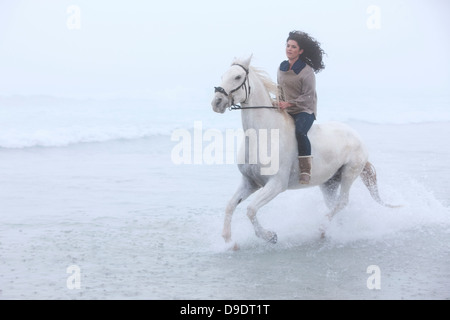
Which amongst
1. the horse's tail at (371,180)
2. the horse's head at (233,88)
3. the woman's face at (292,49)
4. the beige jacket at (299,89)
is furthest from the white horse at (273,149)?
the horse's tail at (371,180)

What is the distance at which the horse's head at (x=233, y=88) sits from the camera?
A: 20.4 ft

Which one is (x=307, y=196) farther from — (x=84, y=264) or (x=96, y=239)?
(x=84, y=264)

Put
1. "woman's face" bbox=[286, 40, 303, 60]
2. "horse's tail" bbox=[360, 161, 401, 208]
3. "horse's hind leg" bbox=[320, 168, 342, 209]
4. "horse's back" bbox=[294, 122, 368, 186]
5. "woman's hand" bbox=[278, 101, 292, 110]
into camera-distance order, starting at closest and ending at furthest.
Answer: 1. "woman's hand" bbox=[278, 101, 292, 110]
2. "woman's face" bbox=[286, 40, 303, 60]
3. "horse's back" bbox=[294, 122, 368, 186]
4. "horse's hind leg" bbox=[320, 168, 342, 209]
5. "horse's tail" bbox=[360, 161, 401, 208]

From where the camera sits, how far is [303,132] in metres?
6.82

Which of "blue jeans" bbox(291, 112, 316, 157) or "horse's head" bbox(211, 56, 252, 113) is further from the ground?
"horse's head" bbox(211, 56, 252, 113)

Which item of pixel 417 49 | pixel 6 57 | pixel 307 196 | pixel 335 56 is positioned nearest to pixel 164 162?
pixel 307 196

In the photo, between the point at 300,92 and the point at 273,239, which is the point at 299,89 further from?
the point at 273,239

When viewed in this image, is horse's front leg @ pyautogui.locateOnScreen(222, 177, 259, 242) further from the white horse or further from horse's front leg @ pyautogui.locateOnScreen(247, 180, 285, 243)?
horse's front leg @ pyautogui.locateOnScreen(247, 180, 285, 243)

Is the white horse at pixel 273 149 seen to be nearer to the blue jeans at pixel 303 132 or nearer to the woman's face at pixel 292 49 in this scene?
the blue jeans at pixel 303 132

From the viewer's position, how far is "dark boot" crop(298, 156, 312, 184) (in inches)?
268

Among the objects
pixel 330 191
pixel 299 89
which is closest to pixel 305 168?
pixel 299 89

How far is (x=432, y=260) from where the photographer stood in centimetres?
640

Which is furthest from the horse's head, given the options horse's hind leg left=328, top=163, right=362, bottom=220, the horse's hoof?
horse's hind leg left=328, top=163, right=362, bottom=220

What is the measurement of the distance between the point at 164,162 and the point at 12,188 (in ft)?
14.5
